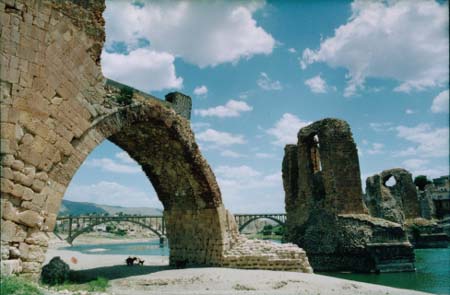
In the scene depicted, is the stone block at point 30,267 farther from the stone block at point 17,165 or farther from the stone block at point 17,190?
the stone block at point 17,165

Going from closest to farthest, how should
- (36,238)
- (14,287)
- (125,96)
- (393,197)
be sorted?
(14,287), (36,238), (125,96), (393,197)

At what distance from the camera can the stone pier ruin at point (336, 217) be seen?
21.2 meters

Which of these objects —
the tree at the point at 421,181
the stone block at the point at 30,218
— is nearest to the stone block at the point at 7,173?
the stone block at the point at 30,218

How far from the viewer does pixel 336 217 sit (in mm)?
22578

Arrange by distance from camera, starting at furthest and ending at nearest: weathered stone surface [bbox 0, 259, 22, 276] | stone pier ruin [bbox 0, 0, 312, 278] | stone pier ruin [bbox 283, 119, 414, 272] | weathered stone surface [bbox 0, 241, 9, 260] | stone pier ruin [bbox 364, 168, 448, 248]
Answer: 1. stone pier ruin [bbox 364, 168, 448, 248]
2. stone pier ruin [bbox 283, 119, 414, 272]
3. stone pier ruin [bbox 0, 0, 312, 278]
4. weathered stone surface [bbox 0, 241, 9, 260]
5. weathered stone surface [bbox 0, 259, 22, 276]

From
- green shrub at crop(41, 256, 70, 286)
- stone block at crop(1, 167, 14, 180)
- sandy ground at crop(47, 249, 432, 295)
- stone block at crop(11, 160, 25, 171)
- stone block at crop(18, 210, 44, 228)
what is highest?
stone block at crop(11, 160, 25, 171)

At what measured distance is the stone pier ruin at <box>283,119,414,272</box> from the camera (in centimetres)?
2116

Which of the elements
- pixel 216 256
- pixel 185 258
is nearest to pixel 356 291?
pixel 216 256

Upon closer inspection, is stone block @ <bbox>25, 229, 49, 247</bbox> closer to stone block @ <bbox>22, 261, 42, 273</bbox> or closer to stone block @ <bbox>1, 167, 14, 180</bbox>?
stone block @ <bbox>22, 261, 42, 273</bbox>

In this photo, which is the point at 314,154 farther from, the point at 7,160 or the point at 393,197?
the point at 7,160

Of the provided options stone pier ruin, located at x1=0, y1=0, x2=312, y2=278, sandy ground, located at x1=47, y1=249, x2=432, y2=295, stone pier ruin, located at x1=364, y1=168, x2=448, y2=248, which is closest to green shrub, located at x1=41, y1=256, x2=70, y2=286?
sandy ground, located at x1=47, y1=249, x2=432, y2=295

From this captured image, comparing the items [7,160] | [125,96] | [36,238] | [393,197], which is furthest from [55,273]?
[393,197]

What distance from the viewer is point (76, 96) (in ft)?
26.3

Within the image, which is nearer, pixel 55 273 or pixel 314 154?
pixel 55 273
